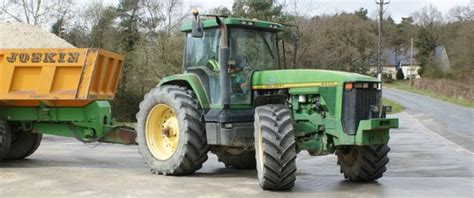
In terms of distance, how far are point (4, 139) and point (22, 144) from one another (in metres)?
1.11

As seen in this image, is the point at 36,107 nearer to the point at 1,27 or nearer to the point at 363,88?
the point at 363,88

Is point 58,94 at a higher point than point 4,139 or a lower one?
higher

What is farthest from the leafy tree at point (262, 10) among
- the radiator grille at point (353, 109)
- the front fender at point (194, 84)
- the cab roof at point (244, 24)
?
the radiator grille at point (353, 109)

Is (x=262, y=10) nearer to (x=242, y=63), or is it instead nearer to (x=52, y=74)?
(x=52, y=74)

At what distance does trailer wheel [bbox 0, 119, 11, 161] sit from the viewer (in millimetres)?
10062

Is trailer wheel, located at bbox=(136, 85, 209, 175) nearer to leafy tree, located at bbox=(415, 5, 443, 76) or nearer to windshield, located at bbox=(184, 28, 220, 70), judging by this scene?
windshield, located at bbox=(184, 28, 220, 70)

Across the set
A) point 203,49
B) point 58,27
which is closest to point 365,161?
point 203,49

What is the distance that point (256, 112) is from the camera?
8.08 meters

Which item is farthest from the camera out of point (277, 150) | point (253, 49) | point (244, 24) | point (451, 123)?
point (451, 123)

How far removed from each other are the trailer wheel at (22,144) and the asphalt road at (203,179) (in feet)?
0.80

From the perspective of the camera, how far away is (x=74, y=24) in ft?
140

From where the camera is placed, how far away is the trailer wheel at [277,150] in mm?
7625

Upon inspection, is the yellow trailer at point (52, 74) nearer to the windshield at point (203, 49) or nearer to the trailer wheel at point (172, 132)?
the trailer wheel at point (172, 132)

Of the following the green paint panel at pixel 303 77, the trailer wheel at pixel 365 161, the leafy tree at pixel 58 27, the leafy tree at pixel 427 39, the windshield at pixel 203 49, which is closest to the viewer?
the green paint panel at pixel 303 77
